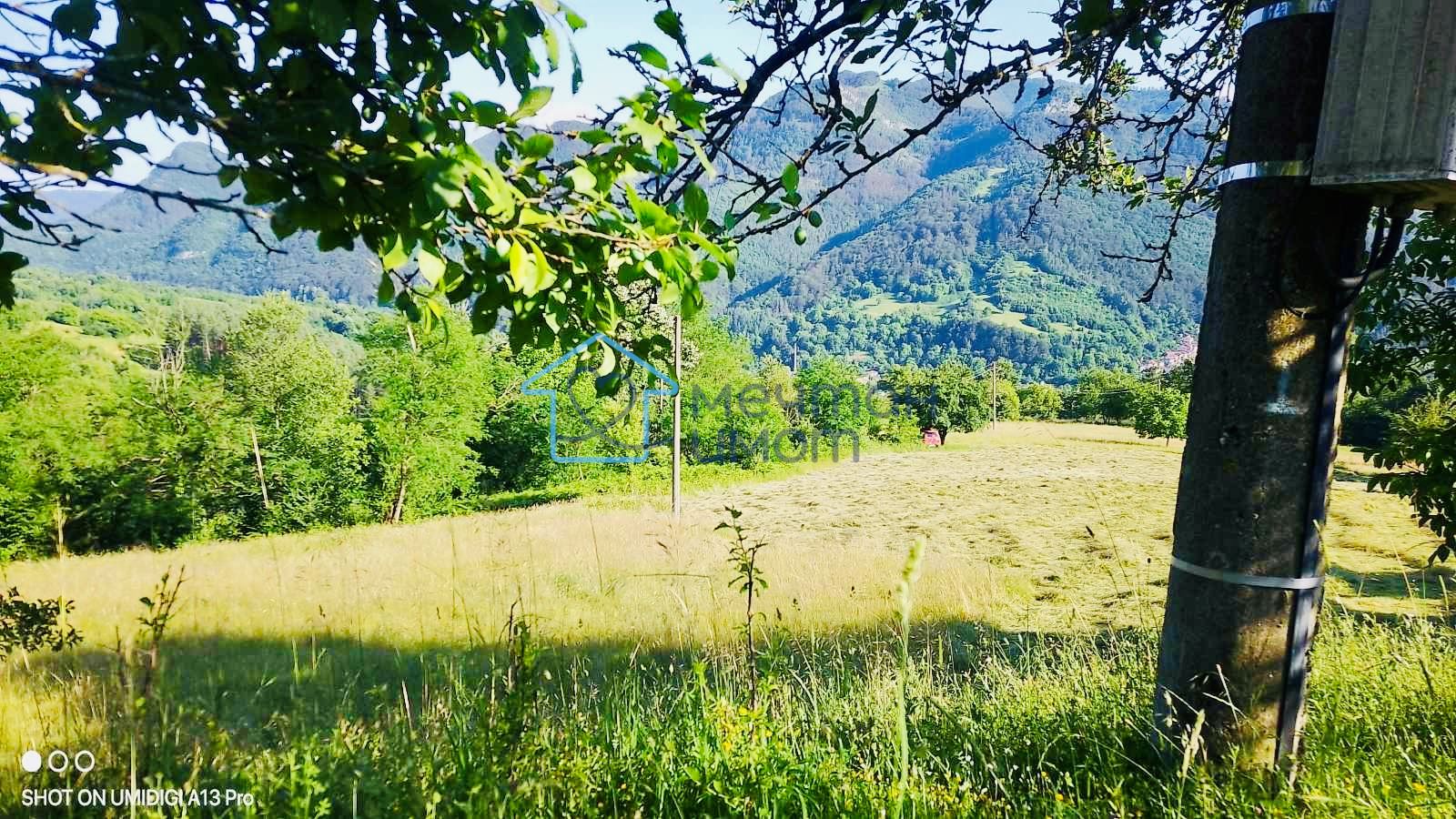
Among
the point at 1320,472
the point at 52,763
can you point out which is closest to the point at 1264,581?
the point at 1320,472

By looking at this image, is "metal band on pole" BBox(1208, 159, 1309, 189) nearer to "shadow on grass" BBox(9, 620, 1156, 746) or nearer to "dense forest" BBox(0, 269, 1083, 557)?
"shadow on grass" BBox(9, 620, 1156, 746)

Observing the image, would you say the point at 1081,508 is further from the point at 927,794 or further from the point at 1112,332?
the point at 1112,332

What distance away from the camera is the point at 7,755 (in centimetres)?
324

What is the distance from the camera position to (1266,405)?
78.6 inches

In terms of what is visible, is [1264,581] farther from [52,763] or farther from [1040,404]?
[1040,404]

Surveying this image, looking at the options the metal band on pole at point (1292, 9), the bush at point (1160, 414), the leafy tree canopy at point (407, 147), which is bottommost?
the bush at point (1160, 414)

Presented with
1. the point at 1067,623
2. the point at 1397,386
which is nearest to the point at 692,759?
the point at 1397,386

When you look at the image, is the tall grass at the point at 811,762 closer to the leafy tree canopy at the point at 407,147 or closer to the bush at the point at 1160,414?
the leafy tree canopy at the point at 407,147

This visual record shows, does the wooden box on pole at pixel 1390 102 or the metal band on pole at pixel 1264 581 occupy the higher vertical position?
the wooden box on pole at pixel 1390 102

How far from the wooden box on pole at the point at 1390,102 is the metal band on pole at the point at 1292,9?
0.07 metres

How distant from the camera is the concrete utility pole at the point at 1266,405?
1.97 metres

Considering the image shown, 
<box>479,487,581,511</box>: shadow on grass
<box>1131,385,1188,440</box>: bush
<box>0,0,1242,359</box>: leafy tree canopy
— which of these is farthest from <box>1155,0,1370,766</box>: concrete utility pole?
<box>1131,385,1188,440</box>: bush

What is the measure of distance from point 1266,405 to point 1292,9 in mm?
1081

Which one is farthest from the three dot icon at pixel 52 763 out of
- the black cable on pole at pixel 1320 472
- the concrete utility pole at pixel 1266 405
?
the black cable on pole at pixel 1320 472
